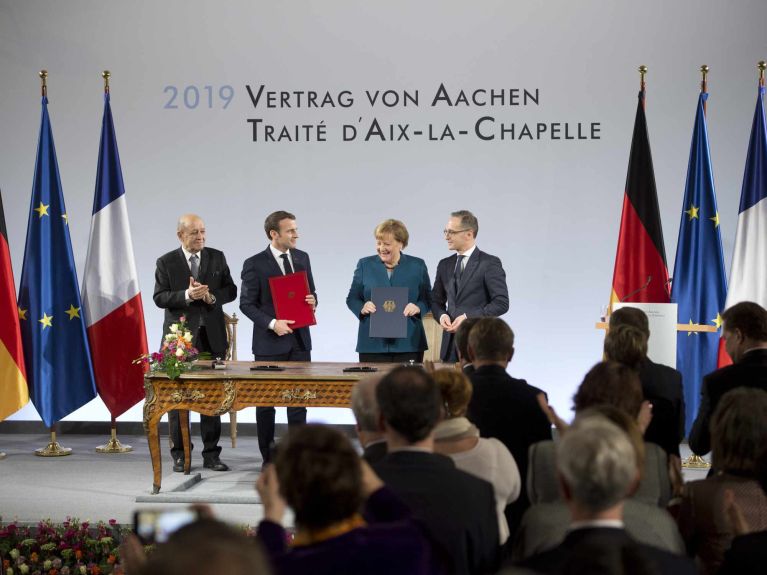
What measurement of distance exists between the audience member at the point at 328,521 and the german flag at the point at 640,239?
16.4 feet

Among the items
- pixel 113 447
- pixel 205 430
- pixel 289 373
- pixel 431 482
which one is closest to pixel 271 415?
pixel 205 430

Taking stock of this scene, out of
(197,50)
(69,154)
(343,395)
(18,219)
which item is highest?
(197,50)

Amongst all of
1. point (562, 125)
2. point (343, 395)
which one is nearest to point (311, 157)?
point (562, 125)

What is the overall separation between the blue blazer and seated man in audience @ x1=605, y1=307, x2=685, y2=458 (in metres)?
2.44

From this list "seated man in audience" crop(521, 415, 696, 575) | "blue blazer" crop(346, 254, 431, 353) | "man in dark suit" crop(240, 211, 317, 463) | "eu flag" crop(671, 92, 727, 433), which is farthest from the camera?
"eu flag" crop(671, 92, 727, 433)

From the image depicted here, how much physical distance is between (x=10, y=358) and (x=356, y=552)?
5.74 metres

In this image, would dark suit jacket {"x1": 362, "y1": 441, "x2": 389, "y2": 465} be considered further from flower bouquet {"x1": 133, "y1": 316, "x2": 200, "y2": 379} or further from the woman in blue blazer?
the woman in blue blazer

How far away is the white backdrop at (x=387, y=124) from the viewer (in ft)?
24.8

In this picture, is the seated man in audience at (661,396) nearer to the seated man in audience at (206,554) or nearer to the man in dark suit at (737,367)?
the man in dark suit at (737,367)

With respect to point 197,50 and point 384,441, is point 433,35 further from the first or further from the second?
point 384,441

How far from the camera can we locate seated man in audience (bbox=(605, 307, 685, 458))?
368 cm

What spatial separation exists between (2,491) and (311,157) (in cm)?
336

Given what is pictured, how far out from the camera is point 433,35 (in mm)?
7723

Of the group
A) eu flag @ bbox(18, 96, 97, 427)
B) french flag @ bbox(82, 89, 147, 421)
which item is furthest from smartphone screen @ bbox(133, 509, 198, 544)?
eu flag @ bbox(18, 96, 97, 427)
